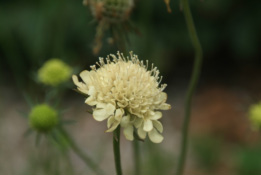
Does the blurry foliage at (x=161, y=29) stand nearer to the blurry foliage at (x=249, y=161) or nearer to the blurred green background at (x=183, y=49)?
the blurred green background at (x=183, y=49)

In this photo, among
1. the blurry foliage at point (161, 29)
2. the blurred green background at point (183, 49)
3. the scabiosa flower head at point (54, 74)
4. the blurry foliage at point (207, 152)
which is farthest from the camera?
the blurry foliage at point (161, 29)

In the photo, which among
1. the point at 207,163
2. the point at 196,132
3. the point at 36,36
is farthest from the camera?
the point at 36,36

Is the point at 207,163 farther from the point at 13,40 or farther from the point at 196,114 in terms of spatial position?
the point at 13,40

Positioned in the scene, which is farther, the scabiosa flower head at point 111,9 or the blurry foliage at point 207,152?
the blurry foliage at point 207,152

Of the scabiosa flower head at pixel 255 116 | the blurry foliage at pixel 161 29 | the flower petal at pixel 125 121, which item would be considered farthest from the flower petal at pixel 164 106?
the blurry foliage at pixel 161 29

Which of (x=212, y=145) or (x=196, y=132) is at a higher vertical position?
(x=196, y=132)

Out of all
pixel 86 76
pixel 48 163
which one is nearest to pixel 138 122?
pixel 86 76

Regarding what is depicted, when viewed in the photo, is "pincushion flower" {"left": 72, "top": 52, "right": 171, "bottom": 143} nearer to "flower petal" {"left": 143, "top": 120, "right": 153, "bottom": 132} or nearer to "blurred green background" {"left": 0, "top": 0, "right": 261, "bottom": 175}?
"flower petal" {"left": 143, "top": 120, "right": 153, "bottom": 132}

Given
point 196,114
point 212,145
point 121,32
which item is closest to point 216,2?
point 196,114
